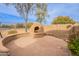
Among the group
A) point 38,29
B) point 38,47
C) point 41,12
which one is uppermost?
point 41,12

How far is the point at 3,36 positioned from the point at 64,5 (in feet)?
2.19

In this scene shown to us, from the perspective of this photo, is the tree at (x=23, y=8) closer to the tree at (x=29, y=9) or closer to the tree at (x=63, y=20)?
the tree at (x=29, y=9)

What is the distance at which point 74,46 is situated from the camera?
5.81ft

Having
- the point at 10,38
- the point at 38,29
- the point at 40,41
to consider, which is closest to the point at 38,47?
the point at 40,41

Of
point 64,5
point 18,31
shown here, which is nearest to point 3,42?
point 18,31

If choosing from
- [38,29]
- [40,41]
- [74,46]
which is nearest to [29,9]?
[38,29]

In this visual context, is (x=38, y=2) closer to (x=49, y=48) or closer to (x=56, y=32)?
(x=56, y=32)

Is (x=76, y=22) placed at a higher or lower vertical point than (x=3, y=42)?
higher

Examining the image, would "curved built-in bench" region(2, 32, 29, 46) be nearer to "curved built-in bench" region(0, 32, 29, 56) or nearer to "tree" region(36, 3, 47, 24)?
"curved built-in bench" region(0, 32, 29, 56)

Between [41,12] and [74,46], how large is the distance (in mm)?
461

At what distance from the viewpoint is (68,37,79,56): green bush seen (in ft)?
5.80

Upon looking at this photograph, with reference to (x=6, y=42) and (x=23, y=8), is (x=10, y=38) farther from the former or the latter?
(x=23, y=8)

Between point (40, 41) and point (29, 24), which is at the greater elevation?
point (29, 24)

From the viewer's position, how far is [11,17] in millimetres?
1822
